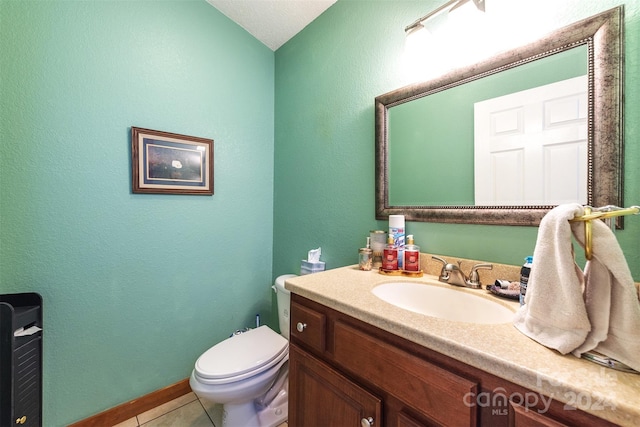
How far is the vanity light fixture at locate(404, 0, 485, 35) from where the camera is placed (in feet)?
2.98

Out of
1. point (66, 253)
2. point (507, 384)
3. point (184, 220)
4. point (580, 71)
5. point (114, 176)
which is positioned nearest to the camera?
point (507, 384)

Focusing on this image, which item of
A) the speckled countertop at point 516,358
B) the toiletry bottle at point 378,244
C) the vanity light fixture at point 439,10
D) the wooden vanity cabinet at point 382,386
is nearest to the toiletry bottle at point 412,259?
the toiletry bottle at point 378,244

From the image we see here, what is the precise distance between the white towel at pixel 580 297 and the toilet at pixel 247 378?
3.66ft

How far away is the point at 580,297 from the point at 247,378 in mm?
1246

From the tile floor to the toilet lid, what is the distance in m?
0.46

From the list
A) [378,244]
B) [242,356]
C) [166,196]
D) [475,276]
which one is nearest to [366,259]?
[378,244]

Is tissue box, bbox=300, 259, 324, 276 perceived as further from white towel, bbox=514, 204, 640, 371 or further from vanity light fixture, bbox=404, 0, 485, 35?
vanity light fixture, bbox=404, 0, 485, 35

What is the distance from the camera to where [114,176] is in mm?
1320

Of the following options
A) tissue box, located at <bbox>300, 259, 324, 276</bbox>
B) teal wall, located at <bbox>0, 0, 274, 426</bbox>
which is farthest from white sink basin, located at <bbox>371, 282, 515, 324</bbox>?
teal wall, located at <bbox>0, 0, 274, 426</bbox>

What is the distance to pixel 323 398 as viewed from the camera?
0.80 meters

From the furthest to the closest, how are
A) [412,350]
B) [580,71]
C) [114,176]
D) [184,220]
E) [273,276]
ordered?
[273,276]
[184,220]
[114,176]
[580,71]
[412,350]

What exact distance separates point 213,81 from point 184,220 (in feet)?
3.12

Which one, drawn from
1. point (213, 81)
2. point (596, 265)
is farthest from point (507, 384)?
point (213, 81)

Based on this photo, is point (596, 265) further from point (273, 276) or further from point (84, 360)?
point (84, 360)
